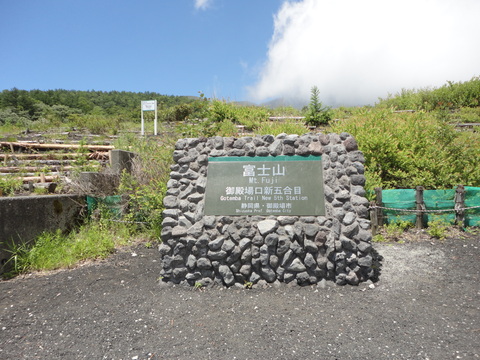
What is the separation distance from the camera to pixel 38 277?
4535 millimetres

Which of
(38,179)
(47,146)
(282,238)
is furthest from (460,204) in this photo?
(47,146)

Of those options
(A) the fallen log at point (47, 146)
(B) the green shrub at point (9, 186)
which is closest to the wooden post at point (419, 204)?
(B) the green shrub at point (9, 186)

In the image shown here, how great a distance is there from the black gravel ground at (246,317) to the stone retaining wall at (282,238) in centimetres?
22

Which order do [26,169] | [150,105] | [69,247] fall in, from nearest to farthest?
1. [69,247]
2. [26,169]
3. [150,105]

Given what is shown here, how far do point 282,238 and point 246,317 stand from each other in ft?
3.60

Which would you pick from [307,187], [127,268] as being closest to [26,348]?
[127,268]

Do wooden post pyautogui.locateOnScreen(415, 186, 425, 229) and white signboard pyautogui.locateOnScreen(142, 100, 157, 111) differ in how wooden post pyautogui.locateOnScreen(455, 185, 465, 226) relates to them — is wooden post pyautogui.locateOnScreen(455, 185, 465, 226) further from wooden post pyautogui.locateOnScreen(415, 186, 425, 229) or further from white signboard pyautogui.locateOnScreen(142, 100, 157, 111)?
white signboard pyautogui.locateOnScreen(142, 100, 157, 111)

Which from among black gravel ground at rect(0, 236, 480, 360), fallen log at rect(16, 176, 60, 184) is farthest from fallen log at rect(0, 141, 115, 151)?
black gravel ground at rect(0, 236, 480, 360)

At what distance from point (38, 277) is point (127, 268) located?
1.30 meters

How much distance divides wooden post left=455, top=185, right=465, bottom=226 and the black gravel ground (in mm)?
1071

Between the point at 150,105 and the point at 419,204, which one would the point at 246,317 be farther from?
the point at 150,105

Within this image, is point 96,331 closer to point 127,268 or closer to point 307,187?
point 127,268

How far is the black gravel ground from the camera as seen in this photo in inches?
109

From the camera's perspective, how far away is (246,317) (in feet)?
10.7
